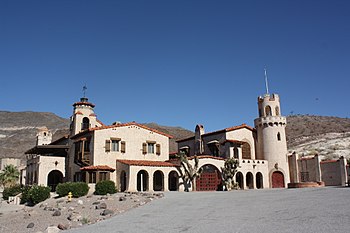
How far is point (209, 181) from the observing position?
3866 centimetres

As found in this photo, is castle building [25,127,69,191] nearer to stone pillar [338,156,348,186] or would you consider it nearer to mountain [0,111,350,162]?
stone pillar [338,156,348,186]

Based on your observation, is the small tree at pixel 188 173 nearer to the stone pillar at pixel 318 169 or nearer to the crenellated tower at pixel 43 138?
the stone pillar at pixel 318 169

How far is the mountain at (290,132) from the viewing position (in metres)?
56.8

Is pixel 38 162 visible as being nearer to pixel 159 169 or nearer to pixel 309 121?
pixel 159 169

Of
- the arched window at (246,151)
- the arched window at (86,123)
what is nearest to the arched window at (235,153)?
the arched window at (246,151)

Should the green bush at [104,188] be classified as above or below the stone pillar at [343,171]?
below


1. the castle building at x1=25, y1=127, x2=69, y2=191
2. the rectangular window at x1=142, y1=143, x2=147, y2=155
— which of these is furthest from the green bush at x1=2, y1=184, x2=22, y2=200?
the rectangular window at x1=142, y1=143, x2=147, y2=155

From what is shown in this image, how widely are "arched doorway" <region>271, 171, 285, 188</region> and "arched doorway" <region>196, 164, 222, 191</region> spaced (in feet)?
29.5

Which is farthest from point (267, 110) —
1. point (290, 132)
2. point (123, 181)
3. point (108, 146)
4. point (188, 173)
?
point (290, 132)

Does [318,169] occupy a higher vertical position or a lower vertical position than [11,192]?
higher

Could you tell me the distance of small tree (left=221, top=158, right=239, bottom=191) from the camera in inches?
1502

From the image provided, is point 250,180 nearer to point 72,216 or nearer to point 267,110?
point 267,110

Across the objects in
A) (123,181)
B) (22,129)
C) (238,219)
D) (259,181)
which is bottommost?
(238,219)

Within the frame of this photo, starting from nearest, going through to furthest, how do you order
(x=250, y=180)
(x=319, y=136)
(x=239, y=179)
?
(x=239, y=179)
(x=250, y=180)
(x=319, y=136)
